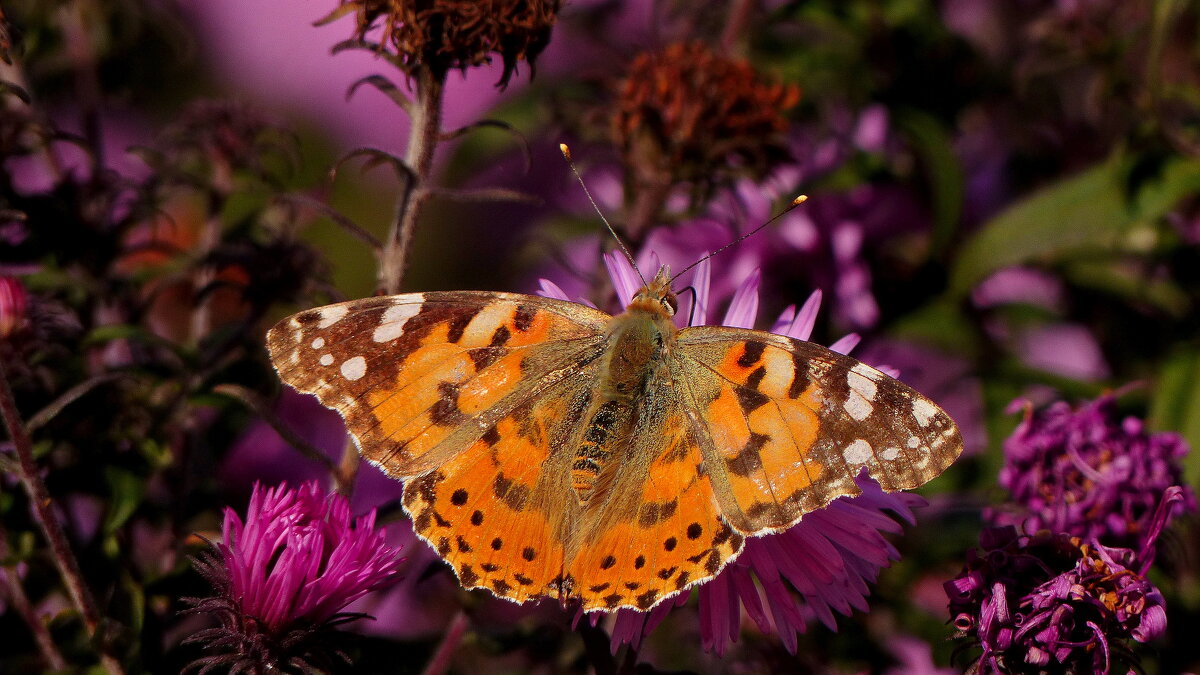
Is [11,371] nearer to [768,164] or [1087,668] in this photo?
[768,164]

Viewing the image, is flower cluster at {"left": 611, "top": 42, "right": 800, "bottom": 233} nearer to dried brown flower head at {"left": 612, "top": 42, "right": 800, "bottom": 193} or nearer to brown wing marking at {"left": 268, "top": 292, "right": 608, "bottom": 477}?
dried brown flower head at {"left": 612, "top": 42, "right": 800, "bottom": 193}

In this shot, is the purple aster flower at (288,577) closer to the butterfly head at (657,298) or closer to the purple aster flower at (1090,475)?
the butterfly head at (657,298)

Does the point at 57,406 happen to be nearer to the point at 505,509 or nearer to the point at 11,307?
the point at 11,307

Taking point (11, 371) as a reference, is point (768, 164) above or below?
below

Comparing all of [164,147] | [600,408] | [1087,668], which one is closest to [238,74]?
[164,147]

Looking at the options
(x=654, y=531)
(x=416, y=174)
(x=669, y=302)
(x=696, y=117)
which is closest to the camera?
(x=654, y=531)

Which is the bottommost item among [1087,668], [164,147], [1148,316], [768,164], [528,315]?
[1148,316]

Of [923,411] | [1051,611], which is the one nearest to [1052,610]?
[1051,611]
